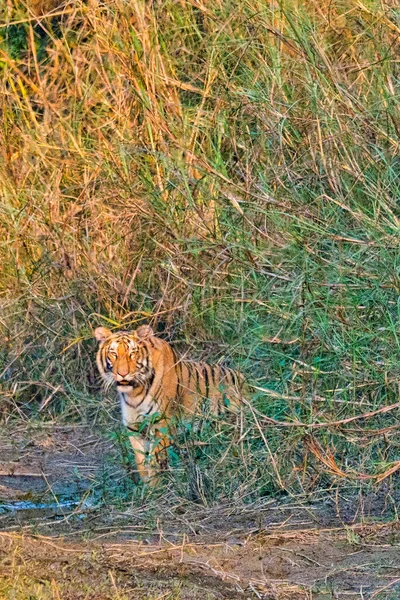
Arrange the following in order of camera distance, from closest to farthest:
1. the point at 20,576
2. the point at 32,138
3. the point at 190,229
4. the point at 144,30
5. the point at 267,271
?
the point at 20,576 → the point at 267,271 → the point at 190,229 → the point at 144,30 → the point at 32,138

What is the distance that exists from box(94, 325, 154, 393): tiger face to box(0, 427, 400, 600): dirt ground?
0.57 meters

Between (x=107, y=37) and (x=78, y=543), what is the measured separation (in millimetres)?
3660

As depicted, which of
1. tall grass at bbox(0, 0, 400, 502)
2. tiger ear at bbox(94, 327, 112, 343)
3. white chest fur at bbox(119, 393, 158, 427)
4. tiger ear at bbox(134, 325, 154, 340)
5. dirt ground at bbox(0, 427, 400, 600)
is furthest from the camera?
tiger ear at bbox(94, 327, 112, 343)

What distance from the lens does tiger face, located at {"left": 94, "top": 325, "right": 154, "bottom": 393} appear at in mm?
6625

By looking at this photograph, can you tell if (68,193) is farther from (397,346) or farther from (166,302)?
(397,346)

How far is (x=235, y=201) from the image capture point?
5297 mm

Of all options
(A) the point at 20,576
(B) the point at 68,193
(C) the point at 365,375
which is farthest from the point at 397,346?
(B) the point at 68,193

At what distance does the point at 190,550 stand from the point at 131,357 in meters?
1.85

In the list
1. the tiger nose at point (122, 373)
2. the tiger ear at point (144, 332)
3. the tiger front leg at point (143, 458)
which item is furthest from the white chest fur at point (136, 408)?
the tiger ear at point (144, 332)

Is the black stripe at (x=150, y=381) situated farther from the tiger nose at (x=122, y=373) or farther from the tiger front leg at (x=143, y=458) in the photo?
the tiger front leg at (x=143, y=458)

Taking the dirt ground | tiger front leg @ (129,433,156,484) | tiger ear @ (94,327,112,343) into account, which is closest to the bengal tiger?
tiger ear @ (94,327,112,343)

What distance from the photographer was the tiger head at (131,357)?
21.7 feet

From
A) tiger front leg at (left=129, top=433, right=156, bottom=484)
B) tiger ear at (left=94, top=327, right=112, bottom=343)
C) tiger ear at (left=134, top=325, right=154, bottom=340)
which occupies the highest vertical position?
tiger ear at (left=134, top=325, right=154, bottom=340)

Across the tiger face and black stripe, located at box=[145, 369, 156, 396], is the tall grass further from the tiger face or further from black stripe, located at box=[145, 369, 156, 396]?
black stripe, located at box=[145, 369, 156, 396]
